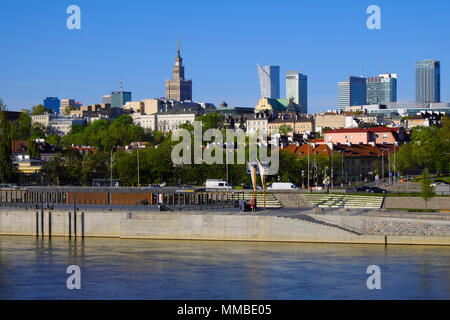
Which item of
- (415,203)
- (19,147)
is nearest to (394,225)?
(415,203)

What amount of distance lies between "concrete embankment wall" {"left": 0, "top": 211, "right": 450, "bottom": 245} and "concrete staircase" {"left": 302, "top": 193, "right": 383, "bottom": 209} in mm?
10706

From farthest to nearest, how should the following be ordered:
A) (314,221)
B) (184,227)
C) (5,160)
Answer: (5,160), (184,227), (314,221)

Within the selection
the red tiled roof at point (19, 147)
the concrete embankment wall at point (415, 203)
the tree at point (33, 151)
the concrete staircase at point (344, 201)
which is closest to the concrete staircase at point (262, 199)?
the concrete staircase at point (344, 201)

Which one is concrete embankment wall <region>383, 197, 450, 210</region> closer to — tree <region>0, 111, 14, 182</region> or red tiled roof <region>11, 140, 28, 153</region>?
tree <region>0, 111, 14, 182</region>

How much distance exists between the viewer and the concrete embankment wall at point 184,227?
57.2 m

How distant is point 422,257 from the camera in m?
50.0

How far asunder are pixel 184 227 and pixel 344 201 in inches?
644

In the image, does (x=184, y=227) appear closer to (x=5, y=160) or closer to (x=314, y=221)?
(x=314, y=221)

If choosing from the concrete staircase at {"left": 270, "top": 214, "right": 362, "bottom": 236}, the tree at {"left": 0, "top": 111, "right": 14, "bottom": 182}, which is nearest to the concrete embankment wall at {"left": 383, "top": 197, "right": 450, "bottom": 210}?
the concrete staircase at {"left": 270, "top": 214, "right": 362, "bottom": 236}

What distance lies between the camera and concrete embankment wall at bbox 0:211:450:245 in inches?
2253

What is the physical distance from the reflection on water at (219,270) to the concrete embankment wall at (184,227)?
1300 millimetres

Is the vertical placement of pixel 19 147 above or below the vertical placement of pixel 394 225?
above

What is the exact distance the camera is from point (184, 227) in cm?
6025
